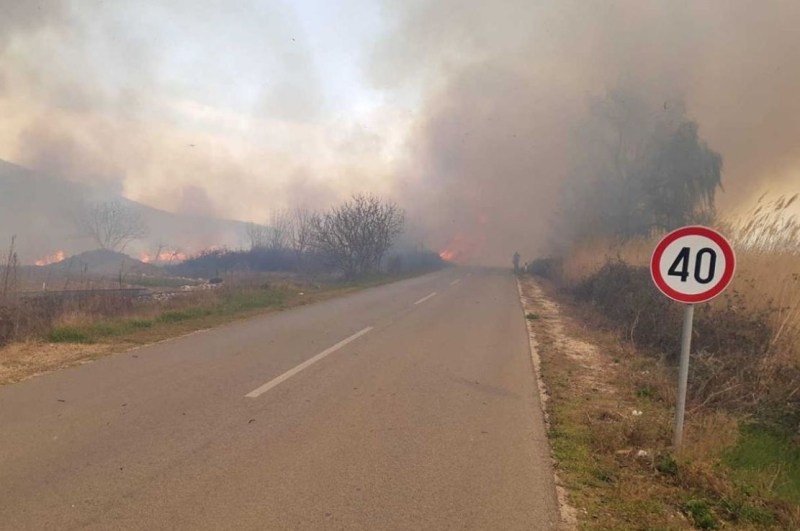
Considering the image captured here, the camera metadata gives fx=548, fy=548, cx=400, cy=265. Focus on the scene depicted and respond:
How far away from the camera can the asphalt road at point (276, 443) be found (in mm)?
3322

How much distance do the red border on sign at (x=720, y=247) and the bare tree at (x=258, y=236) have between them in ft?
167

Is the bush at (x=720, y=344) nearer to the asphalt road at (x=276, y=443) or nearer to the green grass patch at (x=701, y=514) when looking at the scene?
the asphalt road at (x=276, y=443)

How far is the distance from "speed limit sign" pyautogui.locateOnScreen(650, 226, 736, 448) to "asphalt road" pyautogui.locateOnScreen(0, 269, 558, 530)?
1.59m

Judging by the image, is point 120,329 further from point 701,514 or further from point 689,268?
point 701,514

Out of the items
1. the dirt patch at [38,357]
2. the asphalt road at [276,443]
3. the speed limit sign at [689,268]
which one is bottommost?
the asphalt road at [276,443]

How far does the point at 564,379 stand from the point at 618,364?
168 cm

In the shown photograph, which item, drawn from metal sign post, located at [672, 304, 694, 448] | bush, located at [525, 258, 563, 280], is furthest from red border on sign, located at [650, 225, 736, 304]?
Result: bush, located at [525, 258, 563, 280]

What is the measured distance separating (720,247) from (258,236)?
58.0 metres

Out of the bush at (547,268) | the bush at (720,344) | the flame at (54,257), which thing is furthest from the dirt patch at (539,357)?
the flame at (54,257)

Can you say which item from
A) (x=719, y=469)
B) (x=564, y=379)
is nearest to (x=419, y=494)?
(x=719, y=469)

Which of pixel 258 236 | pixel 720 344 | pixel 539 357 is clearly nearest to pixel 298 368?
pixel 539 357

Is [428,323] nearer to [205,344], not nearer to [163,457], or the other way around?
[205,344]

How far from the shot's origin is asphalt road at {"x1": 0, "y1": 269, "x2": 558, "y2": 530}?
10.9 ft

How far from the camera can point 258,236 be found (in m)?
59.5
